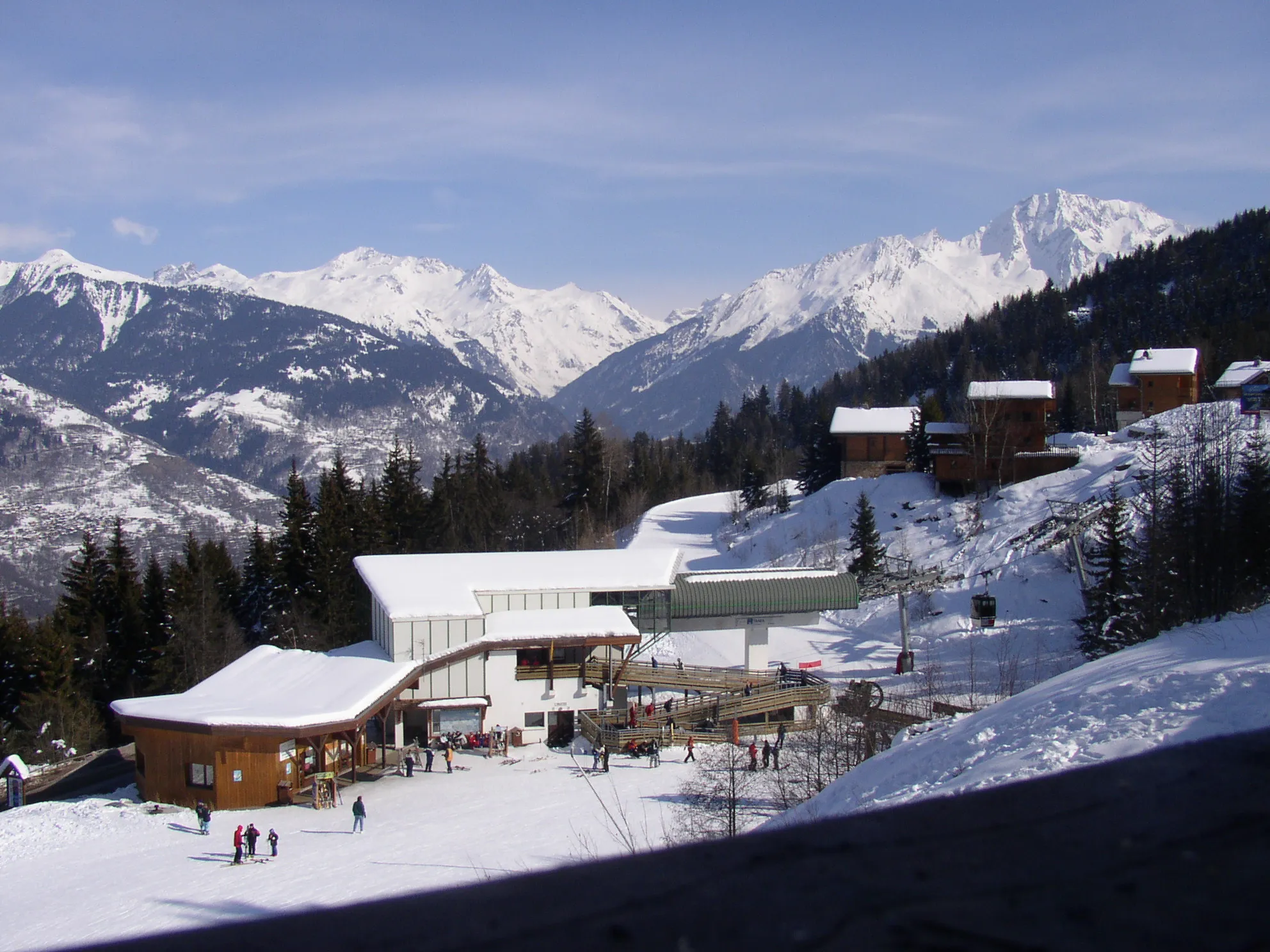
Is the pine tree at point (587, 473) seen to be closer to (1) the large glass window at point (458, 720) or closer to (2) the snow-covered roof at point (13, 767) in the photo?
(1) the large glass window at point (458, 720)

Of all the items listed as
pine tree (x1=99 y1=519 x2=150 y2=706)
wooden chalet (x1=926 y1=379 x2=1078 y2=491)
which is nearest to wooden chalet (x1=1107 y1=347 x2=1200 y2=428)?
wooden chalet (x1=926 y1=379 x2=1078 y2=491)

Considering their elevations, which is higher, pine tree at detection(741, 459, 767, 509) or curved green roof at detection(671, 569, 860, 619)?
pine tree at detection(741, 459, 767, 509)

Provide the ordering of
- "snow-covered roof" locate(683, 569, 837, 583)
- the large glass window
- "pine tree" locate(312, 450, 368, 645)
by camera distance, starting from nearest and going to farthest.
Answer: the large glass window < "snow-covered roof" locate(683, 569, 837, 583) < "pine tree" locate(312, 450, 368, 645)

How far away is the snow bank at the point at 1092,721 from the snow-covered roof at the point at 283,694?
58.5 ft

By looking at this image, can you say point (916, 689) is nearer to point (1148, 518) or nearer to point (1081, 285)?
point (1148, 518)

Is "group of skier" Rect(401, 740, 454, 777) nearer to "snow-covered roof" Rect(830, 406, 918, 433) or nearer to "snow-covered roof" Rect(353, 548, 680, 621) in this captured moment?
"snow-covered roof" Rect(353, 548, 680, 621)

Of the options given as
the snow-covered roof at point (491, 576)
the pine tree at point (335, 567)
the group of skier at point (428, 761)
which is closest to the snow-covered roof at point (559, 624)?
the snow-covered roof at point (491, 576)

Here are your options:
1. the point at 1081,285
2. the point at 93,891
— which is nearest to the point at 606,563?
the point at 93,891

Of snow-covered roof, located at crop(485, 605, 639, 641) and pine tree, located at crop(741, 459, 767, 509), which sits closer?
snow-covered roof, located at crop(485, 605, 639, 641)

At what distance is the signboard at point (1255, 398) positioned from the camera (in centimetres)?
5836

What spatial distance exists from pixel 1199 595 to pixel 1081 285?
13231 centimetres

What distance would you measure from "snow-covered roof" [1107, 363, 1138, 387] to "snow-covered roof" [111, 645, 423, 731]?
2394 inches

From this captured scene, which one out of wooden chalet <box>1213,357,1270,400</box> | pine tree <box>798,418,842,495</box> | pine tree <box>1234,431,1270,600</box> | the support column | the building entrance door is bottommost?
the building entrance door

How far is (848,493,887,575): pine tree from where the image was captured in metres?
49.2
